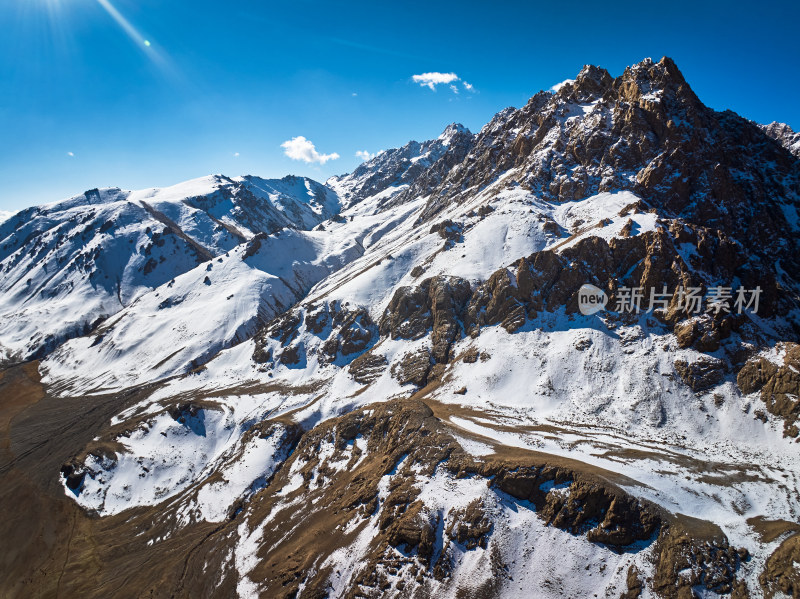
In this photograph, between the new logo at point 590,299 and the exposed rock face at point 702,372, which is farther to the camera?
the new logo at point 590,299

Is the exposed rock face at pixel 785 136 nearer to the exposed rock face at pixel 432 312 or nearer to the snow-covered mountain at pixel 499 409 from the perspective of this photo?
the snow-covered mountain at pixel 499 409

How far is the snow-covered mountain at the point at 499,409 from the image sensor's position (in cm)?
2775

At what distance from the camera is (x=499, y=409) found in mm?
48844

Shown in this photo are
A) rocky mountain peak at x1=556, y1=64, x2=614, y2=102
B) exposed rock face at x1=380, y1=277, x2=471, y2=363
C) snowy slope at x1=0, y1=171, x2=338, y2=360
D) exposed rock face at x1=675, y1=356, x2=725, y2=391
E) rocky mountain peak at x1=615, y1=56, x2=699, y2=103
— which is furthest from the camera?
snowy slope at x1=0, y1=171, x2=338, y2=360

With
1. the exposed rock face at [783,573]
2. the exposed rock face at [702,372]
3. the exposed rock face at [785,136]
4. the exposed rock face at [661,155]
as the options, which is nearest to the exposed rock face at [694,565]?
the exposed rock face at [783,573]

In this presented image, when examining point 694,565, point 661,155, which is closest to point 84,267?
point 694,565

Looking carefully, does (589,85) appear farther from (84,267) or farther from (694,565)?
(84,267)

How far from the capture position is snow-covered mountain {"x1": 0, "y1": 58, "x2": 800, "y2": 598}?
27.8m

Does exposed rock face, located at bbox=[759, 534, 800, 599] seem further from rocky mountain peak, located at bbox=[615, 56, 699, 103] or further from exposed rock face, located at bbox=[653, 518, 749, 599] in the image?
rocky mountain peak, located at bbox=[615, 56, 699, 103]

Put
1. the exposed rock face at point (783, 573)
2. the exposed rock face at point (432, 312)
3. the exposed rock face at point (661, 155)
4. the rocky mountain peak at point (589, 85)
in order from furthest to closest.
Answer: the rocky mountain peak at point (589, 85)
the exposed rock face at point (661, 155)
the exposed rock face at point (432, 312)
the exposed rock face at point (783, 573)

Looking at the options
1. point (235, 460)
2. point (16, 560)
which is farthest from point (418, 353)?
point (16, 560)

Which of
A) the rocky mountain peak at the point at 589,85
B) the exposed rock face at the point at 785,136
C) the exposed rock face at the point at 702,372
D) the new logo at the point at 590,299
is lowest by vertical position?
the exposed rock face at the point at 702,372

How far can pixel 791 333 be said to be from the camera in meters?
48.4

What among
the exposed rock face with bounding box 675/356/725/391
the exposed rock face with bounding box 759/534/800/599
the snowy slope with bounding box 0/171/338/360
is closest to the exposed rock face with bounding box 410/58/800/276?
the exposed rock face with bounding box 675/356/725/391
